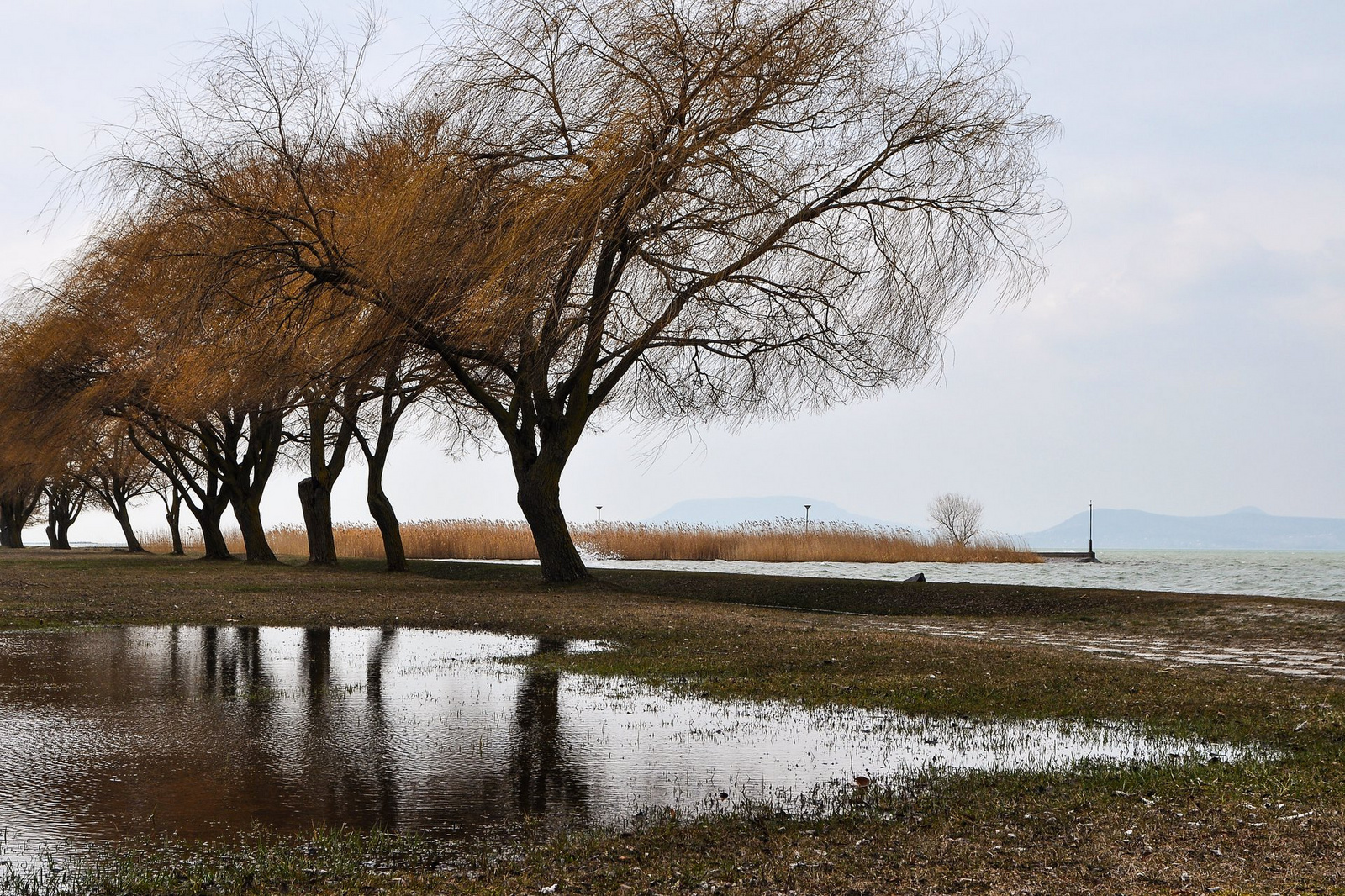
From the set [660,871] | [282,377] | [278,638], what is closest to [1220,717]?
[660,871]

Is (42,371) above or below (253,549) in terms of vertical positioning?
above

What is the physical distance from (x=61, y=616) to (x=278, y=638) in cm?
364

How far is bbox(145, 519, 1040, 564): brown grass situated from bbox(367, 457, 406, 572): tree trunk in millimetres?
10053

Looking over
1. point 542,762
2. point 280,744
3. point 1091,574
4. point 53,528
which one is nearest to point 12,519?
point 53,528

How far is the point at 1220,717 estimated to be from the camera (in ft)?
25.5

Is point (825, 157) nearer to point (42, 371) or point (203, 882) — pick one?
point (203, 882)

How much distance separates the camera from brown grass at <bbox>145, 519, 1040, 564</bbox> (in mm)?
36688

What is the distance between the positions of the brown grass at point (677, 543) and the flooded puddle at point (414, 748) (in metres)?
27.5

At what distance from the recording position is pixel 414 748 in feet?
20.9

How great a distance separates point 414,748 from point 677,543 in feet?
104

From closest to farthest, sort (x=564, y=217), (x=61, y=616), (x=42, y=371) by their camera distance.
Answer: (x=61, y=616)
(x=564, y=217)
(x=42, y=371)

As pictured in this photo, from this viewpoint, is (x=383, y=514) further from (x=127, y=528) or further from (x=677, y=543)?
(x=127, y=528)

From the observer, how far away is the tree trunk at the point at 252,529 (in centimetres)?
3130

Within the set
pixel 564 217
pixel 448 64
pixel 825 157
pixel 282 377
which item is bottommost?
pixel 282 377
